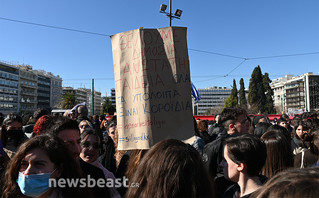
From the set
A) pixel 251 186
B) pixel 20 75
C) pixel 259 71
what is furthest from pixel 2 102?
pixel 251 186

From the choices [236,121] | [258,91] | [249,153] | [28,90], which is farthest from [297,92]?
[249,153]

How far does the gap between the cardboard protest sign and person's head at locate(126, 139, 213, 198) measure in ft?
3.05

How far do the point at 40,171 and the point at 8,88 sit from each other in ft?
335

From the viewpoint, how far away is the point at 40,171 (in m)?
1.91

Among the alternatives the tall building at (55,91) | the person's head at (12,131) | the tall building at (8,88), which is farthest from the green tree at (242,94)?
the tall building at (55,91)

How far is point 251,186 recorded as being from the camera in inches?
83.5

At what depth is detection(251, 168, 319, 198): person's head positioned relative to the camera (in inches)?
34.2

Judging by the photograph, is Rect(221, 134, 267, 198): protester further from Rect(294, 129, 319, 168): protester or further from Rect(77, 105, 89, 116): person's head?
Rect(77, 105, 89, 116): person's head

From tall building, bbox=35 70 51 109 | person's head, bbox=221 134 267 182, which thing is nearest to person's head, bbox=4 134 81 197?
person's head, bbox=221 134 267 182

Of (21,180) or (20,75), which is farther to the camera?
(20,75)

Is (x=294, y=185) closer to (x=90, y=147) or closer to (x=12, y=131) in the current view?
(x=90, y=147)

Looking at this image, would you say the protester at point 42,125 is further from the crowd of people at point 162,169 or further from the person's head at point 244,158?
the person's head at point 244,158

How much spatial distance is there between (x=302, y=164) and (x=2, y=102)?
100997mm

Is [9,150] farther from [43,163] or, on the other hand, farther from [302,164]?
[302,164]
